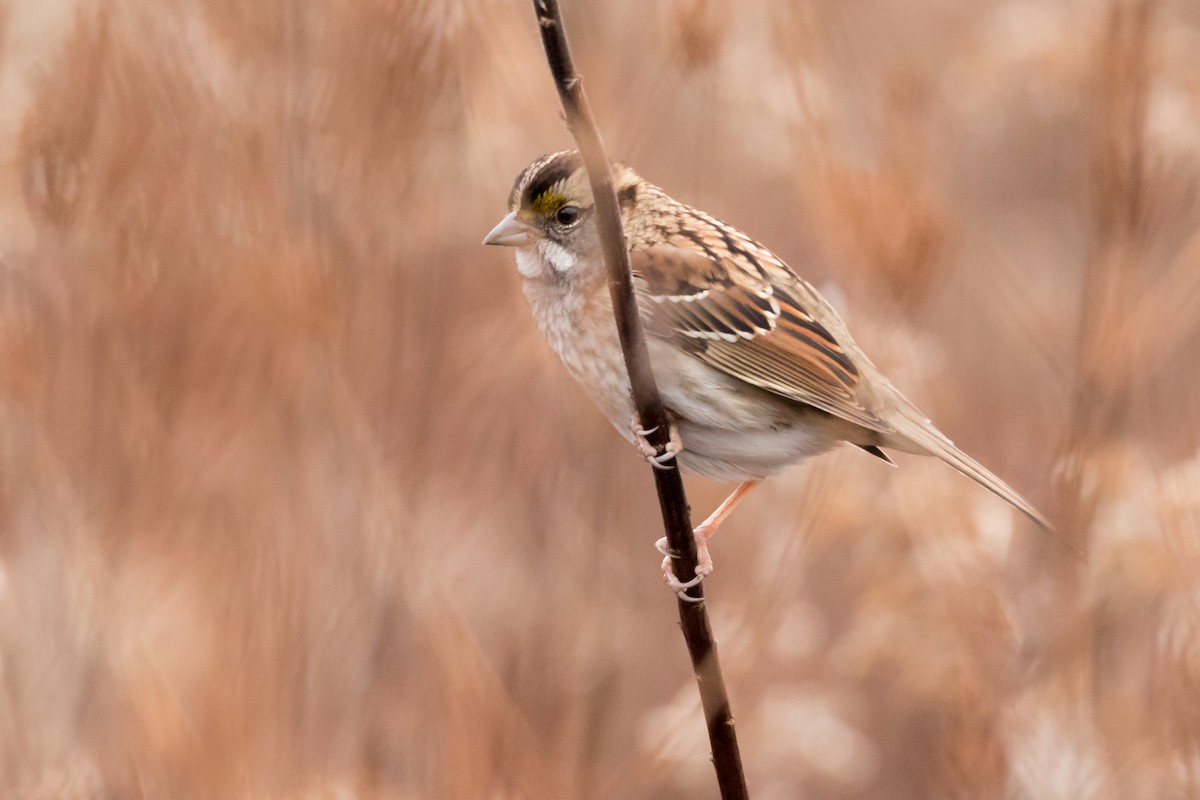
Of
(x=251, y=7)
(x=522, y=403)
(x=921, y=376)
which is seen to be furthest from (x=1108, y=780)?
(x=251, y=7)

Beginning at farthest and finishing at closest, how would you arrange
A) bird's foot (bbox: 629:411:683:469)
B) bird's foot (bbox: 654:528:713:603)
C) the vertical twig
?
1. bird's foot (bbox: 654:528:713:603)
2. bird's foot (bbox: 629:411:683:469)
3. the vertical twig

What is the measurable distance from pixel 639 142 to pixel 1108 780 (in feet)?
5.37

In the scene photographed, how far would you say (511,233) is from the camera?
2.45 m

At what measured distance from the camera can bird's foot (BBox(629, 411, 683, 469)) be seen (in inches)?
70.7

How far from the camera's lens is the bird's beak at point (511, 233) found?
242cm

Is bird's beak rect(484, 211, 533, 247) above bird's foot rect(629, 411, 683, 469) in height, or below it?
above

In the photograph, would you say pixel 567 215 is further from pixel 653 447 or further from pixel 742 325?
pixel 653 447

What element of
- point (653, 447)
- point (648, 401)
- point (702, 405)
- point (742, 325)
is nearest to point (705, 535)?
point (702, 405)

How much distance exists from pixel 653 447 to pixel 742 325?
70 centimetres

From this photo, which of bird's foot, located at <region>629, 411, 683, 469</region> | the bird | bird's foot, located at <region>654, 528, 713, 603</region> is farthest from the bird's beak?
bird's foot, located at <region>654, 528, 713, 603</region>

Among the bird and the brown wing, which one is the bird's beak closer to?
the bird

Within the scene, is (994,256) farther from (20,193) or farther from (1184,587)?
(20,193)

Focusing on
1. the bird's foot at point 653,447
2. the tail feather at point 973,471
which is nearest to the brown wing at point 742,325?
the tail feather at point 973,471

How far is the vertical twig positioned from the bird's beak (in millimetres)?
648
